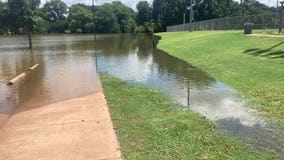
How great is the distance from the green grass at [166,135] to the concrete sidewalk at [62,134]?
281mm

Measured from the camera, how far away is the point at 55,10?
142m

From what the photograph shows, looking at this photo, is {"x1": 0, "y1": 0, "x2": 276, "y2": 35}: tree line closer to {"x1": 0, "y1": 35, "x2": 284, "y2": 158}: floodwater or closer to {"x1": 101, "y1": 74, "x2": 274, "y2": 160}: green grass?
{"x1": 0, "y1": 35, "x2": 284, "y2": 158}: floodwater

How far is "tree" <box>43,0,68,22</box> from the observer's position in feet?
458

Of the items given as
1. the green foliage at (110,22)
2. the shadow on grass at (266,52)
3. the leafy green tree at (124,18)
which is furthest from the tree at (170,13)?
the shadow on grass at (266,52)

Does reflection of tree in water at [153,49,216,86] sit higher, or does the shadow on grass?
the shadow on grass

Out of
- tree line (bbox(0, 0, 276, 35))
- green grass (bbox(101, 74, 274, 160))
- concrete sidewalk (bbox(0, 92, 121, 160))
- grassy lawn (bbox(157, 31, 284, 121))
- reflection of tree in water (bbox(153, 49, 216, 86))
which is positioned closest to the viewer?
green grass (bbox(101, 74, 274, 160))

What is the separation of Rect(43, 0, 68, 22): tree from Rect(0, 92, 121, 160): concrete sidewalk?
139 meters

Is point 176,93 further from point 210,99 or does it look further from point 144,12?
point 144,12

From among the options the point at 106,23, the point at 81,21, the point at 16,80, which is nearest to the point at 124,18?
the point at 106,23

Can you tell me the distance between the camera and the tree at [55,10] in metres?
140

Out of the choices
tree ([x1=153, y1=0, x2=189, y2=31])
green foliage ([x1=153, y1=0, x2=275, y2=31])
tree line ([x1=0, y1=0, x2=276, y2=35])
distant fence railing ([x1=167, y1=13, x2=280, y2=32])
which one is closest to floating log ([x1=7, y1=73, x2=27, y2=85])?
distant fence railing ([x1=167, y1=13, x2=280, y2=32])

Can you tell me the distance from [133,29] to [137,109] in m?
115

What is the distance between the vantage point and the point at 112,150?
18.0ft

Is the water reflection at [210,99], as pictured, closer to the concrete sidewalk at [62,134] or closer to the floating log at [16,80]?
the concrete sidewalk at [62,134]
